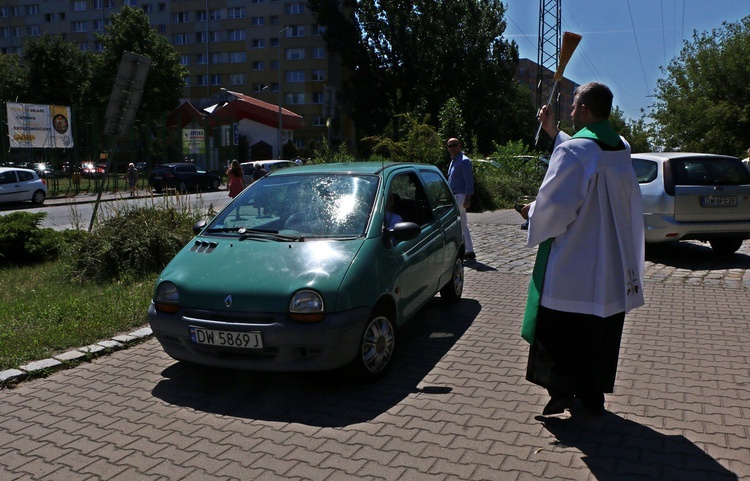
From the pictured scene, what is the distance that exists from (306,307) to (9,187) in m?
26.5

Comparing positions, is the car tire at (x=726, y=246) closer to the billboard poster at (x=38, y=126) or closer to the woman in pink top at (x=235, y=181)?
the woman in pink top at (x=235, y=181)

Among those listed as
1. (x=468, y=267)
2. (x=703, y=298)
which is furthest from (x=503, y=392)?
(x=468, y=267)

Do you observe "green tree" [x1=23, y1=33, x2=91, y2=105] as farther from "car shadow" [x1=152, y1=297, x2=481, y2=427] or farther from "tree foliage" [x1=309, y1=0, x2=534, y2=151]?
"car shadow" [x1=152, y1=297, x2=481, y2=427]

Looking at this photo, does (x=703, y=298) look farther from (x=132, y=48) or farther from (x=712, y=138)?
(x=132, y=48)

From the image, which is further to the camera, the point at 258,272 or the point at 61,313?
the point at 61,313

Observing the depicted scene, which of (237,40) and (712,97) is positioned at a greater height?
(237,40)

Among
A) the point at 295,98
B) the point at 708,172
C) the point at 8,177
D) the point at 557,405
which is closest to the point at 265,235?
the point at 557,405

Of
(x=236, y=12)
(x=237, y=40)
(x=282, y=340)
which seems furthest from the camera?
(x=237, y=40)

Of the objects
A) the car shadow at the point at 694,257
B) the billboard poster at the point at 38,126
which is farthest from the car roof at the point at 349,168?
the billboard poster at the point at 38,126

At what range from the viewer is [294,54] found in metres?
75.9

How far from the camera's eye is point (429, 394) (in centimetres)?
479

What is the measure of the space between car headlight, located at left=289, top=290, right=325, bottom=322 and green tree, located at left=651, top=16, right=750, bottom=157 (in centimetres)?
3543

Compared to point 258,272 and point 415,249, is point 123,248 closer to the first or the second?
point 415,249

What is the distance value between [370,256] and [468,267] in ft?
18.2
